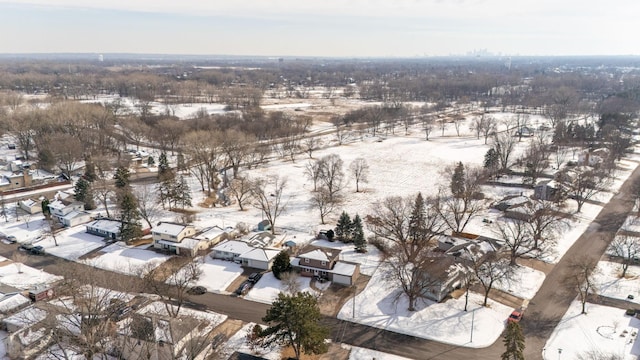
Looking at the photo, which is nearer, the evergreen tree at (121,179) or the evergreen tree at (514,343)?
the evergreen tree at (514,343)

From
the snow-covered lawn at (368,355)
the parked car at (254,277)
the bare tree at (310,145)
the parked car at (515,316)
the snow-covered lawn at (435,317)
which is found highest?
the bare tree at (310,145)

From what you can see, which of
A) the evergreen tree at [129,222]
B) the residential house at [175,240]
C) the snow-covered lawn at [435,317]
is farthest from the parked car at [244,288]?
the evergreen tree at [129,222]

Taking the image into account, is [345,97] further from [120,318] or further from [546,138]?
[120,318]

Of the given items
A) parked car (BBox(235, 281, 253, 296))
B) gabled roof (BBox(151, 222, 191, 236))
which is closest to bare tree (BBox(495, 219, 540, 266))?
parked car (BBox(235, 281, 253, 296))

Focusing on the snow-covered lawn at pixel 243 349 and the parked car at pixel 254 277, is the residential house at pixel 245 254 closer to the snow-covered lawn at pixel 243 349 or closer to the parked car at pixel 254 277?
the parked car at pixel 254 277

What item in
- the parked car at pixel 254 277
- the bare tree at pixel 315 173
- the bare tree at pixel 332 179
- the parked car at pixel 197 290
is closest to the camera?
the parked car at pixel 197 290

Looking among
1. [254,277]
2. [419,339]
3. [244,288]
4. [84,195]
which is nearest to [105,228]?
[84,195]

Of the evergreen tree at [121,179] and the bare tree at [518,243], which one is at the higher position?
the evergreen tree at [121,179]

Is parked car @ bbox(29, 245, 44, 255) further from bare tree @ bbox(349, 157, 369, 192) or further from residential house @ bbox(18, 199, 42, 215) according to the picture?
bare tree @ bbox(349, 157, 369, 192)
